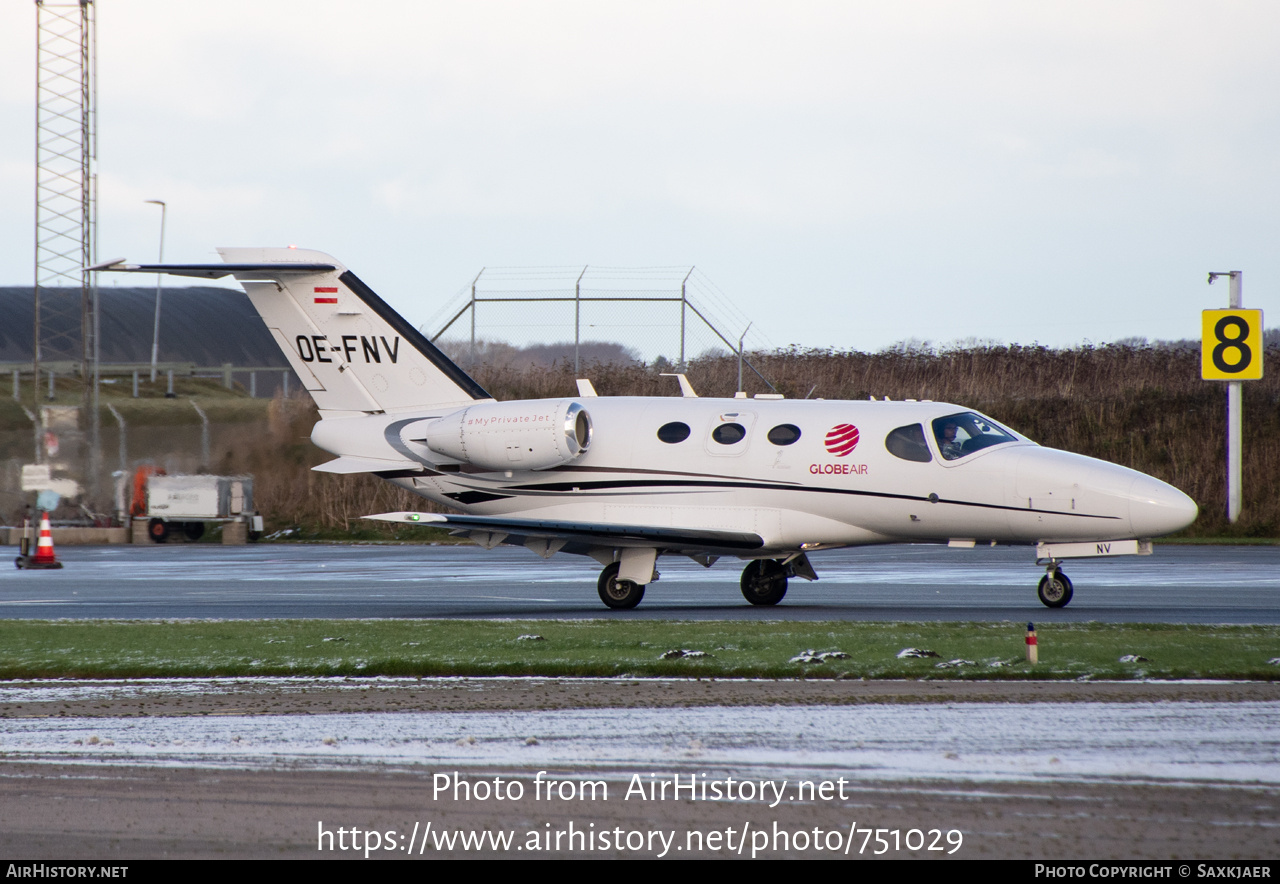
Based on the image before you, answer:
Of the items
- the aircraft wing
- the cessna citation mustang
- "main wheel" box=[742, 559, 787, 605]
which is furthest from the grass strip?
A: "main wheel" box=[742, 559, 787, 605]

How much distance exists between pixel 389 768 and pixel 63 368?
50.9m

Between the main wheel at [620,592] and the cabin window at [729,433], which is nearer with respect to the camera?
the main wheel at [620,592]

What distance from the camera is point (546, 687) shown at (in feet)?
30.2

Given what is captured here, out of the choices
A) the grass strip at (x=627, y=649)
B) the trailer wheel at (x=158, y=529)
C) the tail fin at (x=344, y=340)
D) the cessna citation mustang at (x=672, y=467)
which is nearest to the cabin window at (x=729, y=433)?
the cessna citation mustang at (x=672, y=467)

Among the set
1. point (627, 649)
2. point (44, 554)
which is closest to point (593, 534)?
point (627, 649)

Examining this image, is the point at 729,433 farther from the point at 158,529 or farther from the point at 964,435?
the point at 158,529

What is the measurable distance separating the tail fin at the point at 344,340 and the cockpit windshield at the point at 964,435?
6.35 m

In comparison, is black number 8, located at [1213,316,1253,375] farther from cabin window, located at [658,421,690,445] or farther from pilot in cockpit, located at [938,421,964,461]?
cabin window, located at [658,421,690,445]

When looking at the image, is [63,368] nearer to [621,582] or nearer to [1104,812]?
[621,582]

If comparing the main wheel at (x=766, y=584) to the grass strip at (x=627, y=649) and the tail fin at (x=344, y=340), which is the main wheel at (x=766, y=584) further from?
the tail fin at (x=344, y=340)

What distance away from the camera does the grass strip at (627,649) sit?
9.59m

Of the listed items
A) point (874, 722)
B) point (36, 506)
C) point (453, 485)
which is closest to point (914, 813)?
point (874, 722)

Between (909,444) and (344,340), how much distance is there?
8010mm

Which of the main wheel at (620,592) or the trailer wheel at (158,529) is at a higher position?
the main wheel at (620,592)
